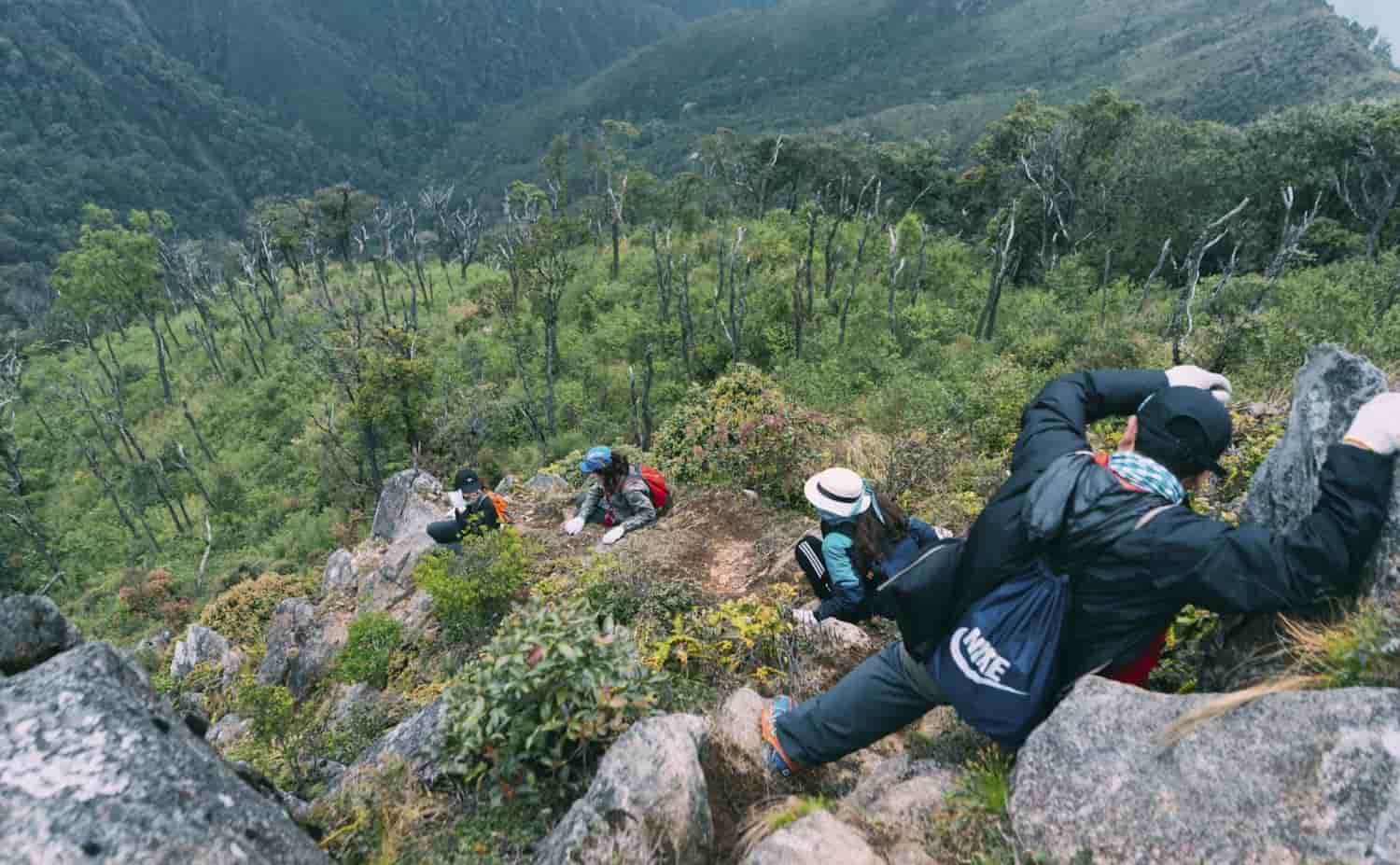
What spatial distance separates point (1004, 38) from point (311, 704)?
636ft

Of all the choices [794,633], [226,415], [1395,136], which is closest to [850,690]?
[794,633]

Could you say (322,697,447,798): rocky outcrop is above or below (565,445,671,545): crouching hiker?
above

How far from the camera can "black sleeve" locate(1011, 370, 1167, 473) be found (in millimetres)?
2621

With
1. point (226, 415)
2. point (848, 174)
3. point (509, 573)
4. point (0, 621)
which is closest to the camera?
point (0, 621)

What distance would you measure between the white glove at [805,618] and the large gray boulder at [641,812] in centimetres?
170

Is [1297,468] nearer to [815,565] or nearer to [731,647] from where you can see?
[815,565]

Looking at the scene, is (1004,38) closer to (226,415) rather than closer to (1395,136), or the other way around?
(1395,136)

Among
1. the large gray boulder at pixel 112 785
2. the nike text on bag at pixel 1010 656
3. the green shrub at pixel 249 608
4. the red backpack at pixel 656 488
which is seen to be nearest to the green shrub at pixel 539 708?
the large gray boulder at pixel 112 785

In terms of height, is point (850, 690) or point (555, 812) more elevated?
point (850, 690)

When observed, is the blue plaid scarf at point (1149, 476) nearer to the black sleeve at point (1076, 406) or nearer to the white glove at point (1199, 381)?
the black sleeve at point (1076, 406)

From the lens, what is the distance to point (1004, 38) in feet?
531

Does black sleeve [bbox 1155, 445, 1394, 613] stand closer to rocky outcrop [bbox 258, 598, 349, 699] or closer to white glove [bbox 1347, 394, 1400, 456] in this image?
white glove [bbox 1347, 394, 1400, 456]

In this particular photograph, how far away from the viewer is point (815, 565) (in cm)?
409

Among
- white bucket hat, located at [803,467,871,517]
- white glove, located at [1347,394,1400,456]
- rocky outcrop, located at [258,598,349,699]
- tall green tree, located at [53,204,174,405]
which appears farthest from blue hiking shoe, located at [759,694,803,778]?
tall green tree, located at [53,204,174,405]
